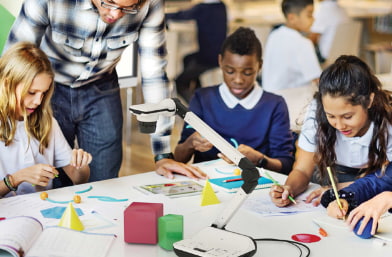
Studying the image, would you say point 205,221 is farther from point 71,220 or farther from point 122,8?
point 122,8

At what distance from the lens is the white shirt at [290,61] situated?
3902 mm

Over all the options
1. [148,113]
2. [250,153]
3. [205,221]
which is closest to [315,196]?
[205,221]

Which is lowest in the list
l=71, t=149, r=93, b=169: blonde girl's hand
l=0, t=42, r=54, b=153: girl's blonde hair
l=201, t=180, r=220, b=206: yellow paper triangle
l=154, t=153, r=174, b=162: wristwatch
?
l=154, t=153, r=174, b=162: wristwatch

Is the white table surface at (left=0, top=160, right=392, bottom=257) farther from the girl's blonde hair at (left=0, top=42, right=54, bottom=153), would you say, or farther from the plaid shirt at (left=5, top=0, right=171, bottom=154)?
the plaid shirt at (left=5, top=0, right=171, bottom=154)

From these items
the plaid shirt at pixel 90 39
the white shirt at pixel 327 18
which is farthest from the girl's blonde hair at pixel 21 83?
the white shirt at pixel 327 18

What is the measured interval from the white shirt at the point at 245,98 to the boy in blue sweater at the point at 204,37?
9.74ft

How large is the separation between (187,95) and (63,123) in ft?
11.4

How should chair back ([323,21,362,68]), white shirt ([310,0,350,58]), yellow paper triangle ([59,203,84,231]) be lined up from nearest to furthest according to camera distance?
yellow paper triangle ([59,203,84,231]), chair back ([323,21,362,68]), white shirt ([310,0,350,58])

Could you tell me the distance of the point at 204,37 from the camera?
18.6 ft

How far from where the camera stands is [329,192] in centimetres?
188

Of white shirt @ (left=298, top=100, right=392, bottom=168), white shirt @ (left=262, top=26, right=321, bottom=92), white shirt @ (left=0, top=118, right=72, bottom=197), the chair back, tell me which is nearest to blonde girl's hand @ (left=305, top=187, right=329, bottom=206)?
white shirt @ (left=298, top=100, right=392, bottom=168)

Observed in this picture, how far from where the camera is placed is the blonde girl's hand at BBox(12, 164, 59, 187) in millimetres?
1974

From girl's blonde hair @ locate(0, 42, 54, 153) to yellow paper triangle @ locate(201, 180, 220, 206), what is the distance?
0.64m

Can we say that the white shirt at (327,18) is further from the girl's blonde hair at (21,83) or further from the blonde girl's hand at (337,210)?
the blonde girl's hand at (337,210)
